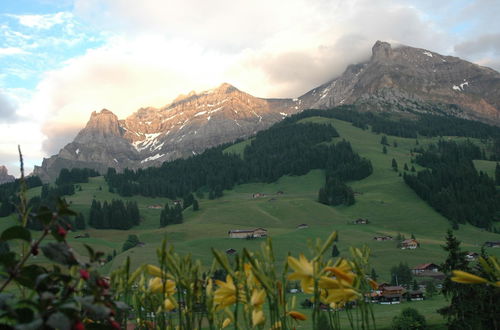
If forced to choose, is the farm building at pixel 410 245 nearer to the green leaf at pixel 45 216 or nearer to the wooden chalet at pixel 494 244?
the wooden chalet at pixel 494 244

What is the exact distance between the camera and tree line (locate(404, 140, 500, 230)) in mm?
138000

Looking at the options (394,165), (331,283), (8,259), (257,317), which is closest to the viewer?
(8,259)

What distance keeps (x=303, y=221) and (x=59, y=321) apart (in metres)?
133

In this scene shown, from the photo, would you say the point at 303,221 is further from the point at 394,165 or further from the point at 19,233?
the point at 19,233

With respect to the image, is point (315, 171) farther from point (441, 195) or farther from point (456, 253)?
point (456, 253)

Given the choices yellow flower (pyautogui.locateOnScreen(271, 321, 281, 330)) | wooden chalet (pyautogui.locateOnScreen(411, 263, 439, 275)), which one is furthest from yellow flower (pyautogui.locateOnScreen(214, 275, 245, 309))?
wooden chalet (pyautogui.locateOnScreen(411, 263, 439, 275))

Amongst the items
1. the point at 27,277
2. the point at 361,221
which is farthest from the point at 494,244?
the point at 27,277

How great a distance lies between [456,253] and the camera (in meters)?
29.8

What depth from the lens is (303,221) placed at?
132500 millimetres

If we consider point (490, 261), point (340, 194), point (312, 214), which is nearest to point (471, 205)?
point (340, 194)

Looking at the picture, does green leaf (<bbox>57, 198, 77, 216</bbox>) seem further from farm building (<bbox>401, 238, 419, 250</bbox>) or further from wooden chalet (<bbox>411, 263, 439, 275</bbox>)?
farm building (<bbox>401, 238, 419, 250</bbox>)

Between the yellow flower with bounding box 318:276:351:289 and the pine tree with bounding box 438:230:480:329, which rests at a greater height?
the yellow flower with bounding box 318:276:351:289

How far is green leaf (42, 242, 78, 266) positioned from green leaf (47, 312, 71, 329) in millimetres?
233

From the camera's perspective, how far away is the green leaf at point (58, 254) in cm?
171
